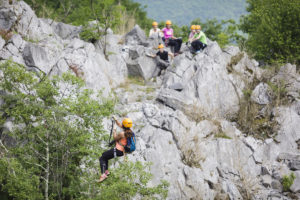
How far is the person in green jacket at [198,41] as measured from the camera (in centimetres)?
1750

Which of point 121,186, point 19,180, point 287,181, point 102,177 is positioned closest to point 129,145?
point 102,177

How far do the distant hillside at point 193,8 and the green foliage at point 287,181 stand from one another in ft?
260

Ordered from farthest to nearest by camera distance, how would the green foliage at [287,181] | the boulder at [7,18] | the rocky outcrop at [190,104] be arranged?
the boulder at [7,18] → the green foliage at [287,181] → the rocky outcrop at [190,104]

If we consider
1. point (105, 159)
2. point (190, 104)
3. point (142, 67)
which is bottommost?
point (105, 159)

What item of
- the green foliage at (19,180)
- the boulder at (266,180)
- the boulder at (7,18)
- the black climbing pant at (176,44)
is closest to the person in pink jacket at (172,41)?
the black climbing pant at (176,44)

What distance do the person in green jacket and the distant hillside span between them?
72.4 metres

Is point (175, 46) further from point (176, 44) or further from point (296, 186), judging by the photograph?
point (296, 186)

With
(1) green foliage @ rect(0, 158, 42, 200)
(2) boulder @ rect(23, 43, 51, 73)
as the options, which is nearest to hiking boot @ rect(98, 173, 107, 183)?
(1) green foliage @ rect(0, 158, 42, 200)

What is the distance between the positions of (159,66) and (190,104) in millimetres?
3963

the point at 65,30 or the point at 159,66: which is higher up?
the point at 65,30

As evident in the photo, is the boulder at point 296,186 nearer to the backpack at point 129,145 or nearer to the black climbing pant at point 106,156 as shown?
the backpack at point 129,145

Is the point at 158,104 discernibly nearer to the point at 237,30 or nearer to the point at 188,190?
the point at 188,190

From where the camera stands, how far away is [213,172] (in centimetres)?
1255

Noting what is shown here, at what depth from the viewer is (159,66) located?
57.2 ft
